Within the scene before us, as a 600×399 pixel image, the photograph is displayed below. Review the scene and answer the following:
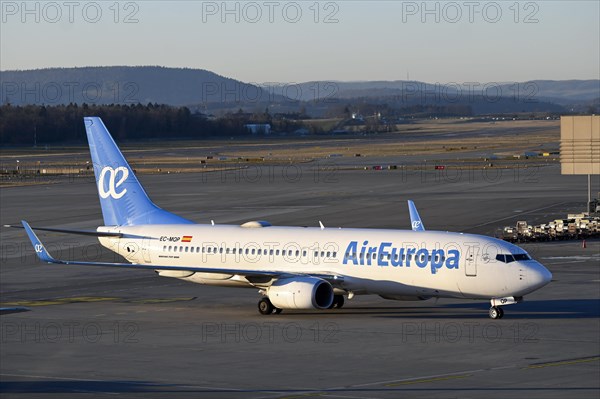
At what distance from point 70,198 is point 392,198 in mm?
30840

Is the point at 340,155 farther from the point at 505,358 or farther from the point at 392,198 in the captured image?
the point at 505,358

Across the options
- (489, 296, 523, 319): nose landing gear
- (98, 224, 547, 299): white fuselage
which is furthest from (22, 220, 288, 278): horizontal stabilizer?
(489, 296, 523, 319): nose landing gear

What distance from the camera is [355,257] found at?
1864 inches

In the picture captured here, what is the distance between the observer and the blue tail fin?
53688mm

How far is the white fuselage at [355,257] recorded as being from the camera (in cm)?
4519

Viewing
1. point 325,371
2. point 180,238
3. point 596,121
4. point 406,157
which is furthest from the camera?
point 406,157

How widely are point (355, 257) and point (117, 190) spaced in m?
12.9

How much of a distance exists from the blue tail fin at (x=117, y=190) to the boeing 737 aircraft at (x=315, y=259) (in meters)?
0.05

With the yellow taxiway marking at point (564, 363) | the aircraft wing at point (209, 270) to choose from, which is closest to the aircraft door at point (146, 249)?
the aircraft wing at point (209, 270)

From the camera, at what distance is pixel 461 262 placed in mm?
45312

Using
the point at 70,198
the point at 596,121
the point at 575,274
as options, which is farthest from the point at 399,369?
the point at 70,198

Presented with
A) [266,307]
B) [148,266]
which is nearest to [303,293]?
[266,307]

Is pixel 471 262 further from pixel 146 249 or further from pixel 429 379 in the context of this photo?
pixel 146 249

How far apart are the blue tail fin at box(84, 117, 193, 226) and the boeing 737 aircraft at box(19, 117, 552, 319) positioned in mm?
55
